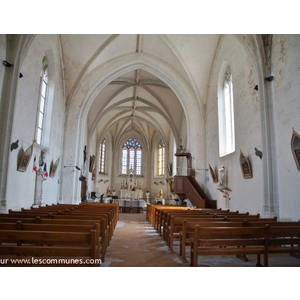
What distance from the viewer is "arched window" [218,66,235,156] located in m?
13.1

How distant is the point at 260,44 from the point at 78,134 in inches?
433

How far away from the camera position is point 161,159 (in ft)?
102

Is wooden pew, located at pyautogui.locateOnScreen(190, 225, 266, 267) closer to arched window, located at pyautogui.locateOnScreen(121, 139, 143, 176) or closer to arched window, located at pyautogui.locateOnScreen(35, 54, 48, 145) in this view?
arched window, located at pyautogui.locateOnScreen(35, 54, 48, 145)

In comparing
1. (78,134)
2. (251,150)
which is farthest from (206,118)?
(78,134)

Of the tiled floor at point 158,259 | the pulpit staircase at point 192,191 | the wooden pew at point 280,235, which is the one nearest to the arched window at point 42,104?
the pulpit staircase at point 192,191

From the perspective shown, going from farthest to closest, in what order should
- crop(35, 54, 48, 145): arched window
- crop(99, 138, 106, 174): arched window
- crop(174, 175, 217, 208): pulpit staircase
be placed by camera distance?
1. crop(99, 138, 106, 174): arched window
2. crop(174, 175, 217, 208): pulpit staircase
3. crop(35, 54, 48, 145): arched window

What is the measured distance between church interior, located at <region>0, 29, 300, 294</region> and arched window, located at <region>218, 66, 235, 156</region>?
0.05 metres

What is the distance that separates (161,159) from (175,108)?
33.4ft

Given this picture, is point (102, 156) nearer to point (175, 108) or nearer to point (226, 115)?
point (175, 108)

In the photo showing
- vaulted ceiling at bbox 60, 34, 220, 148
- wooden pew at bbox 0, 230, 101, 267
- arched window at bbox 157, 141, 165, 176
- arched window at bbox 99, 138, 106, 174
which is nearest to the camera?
wooden pew at bbox 0, 230, 101, 267

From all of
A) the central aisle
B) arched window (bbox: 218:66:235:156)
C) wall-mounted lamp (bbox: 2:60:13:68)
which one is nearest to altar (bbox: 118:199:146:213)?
arched window (bbox: 218:66:235:156)

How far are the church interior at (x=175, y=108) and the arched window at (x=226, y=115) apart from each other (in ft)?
0.17

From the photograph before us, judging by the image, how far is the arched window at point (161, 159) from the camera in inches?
1212

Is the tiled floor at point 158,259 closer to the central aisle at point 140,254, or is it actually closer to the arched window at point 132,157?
A: the central aisle at point 140,254
